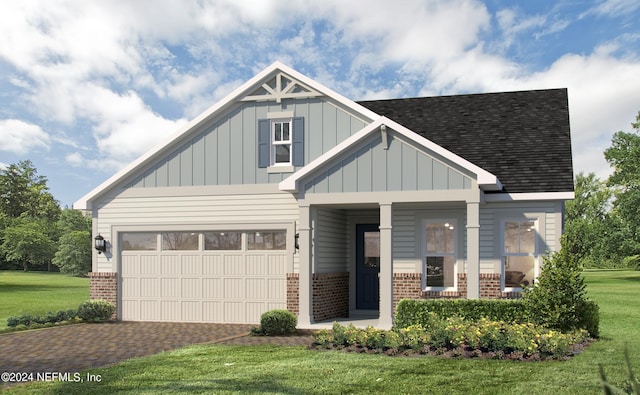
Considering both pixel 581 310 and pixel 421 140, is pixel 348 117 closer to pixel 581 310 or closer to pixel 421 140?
pixel 421 140

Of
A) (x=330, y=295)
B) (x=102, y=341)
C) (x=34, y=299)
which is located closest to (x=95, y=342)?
(x=102, y=341)

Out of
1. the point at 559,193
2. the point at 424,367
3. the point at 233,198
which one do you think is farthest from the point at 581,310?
the point at 233,198

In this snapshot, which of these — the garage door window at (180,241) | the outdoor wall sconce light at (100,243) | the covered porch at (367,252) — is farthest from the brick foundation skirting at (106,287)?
the covered porch at (367,252)

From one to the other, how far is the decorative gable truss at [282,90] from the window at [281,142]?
0.56m

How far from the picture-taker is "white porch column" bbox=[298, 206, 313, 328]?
1662 cm

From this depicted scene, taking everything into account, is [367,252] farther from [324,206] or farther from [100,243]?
[100,243]

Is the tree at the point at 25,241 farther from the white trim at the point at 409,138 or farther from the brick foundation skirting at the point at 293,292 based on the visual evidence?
the white trim at the point at 409,138

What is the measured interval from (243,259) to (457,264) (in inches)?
222

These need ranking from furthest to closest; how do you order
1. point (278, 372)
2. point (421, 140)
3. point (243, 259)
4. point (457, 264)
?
point (243, 259), point (457, 264), point (421, 140), point (278, 372)

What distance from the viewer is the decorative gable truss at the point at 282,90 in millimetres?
18453

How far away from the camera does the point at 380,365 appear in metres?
10.6

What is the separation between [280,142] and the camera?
1848 centimetres

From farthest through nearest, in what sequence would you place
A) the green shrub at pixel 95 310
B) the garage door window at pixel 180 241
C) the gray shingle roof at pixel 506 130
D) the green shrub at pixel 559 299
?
the garage door window at pixel 180 241, the green shrub at pixel 95 310, the gray shingle roof at pixel 506 130, the green shrub at pixel 559 299

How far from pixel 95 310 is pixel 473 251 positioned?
400 inches
